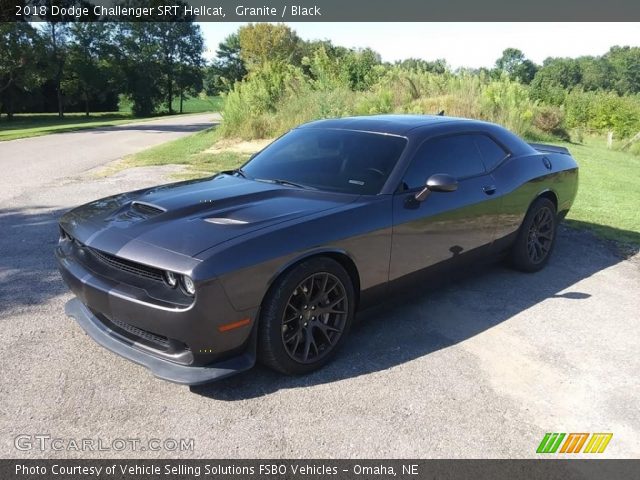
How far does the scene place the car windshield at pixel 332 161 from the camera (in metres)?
4.00

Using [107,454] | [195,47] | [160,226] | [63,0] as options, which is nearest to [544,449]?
[107,454]

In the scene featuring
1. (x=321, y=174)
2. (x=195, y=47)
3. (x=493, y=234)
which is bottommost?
(x=493, y=234)

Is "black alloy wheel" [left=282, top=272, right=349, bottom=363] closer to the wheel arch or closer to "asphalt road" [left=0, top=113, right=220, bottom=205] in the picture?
the wheel arch

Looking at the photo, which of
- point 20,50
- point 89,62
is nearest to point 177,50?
point 89,62

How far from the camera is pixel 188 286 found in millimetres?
2895

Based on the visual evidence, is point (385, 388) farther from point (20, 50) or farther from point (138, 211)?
point (20, 50)

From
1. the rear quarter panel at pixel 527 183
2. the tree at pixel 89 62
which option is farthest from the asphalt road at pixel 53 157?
the tree at pixel 89 62

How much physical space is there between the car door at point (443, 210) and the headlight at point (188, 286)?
1.51 meters

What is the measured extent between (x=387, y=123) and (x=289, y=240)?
183 cm

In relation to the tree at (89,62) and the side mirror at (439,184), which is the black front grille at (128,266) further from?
the tree at (89,62)

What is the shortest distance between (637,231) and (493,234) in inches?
141

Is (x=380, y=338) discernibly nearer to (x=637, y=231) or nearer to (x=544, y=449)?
(x=544, y=449)

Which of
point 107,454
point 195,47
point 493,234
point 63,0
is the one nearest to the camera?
point 107,454

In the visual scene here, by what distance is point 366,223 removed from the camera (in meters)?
3.62
